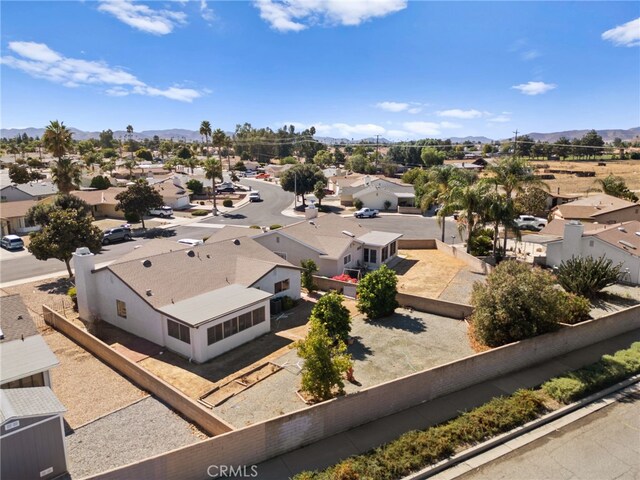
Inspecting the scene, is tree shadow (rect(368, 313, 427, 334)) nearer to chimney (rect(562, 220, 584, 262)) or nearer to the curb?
the curb

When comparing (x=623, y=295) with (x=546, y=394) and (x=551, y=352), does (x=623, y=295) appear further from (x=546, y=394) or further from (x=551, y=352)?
(x=546, y=394)

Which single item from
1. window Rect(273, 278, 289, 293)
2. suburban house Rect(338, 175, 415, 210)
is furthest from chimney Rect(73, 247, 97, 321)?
suburban house Rect(338, 175, 415, 210)

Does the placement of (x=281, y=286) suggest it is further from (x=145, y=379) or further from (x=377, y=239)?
(x=377, y=239)

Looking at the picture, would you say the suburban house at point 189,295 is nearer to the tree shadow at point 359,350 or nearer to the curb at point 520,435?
the tree shadow at point 359,350

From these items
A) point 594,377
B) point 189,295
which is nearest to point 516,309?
point 594,377

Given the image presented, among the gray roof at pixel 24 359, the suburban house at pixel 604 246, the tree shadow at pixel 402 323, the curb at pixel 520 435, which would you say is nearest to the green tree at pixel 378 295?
the tree shadow at pixel 402 323
